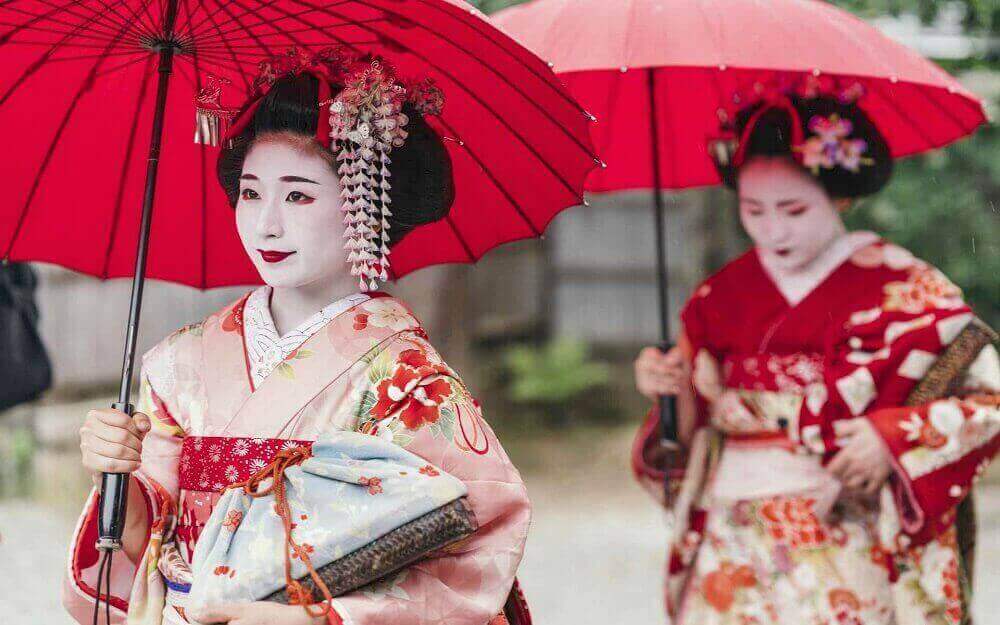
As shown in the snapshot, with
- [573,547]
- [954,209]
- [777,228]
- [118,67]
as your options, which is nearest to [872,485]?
[777,228]

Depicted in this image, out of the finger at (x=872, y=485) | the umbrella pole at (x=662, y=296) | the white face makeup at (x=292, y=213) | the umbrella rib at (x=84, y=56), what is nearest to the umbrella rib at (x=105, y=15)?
the umbrella rib at (x=84, y=56)

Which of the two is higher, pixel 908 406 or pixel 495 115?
pixel 495 115

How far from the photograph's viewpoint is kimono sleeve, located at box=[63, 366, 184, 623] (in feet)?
7.91

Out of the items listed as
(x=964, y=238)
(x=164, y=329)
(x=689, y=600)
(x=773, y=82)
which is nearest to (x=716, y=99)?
(x=773, y=82)

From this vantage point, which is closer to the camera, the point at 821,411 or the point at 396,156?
the point at 396,156

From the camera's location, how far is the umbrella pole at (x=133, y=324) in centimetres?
224

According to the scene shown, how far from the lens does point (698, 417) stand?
12.9 ft

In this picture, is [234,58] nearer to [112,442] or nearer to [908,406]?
[112,442]

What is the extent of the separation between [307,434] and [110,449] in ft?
1.15

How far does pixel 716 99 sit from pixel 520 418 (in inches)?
258

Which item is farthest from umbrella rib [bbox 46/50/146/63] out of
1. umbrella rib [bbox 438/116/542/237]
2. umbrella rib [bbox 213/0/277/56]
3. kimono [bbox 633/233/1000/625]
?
kimono [bbox 633/233/1000/625]

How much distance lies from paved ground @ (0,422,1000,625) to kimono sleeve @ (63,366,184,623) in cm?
369

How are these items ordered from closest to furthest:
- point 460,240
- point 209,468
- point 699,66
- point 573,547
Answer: point 209,468 < point 460,240 < point 699,66 < point 573,547

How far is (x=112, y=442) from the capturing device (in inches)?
87.2
